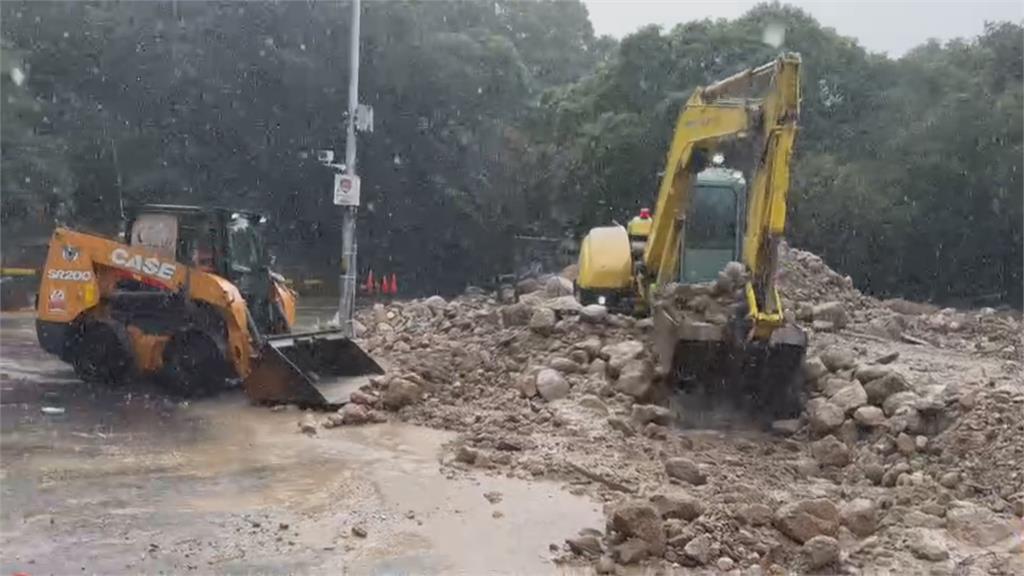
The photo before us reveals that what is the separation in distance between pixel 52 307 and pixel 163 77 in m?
14.6

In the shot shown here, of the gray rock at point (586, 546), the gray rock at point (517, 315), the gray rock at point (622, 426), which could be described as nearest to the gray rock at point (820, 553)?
the gray rock at point (586, 546)

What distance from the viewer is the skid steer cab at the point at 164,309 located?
1141 centimetres

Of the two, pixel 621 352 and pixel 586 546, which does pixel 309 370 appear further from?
pixel 586 546

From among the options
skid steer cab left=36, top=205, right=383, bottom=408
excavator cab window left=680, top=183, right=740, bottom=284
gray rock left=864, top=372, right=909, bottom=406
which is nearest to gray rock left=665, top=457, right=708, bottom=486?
gray rock left=864, top=372, right=909, bottom=406

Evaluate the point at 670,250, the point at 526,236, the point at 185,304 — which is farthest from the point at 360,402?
the point at 526,236

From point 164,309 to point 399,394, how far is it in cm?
324

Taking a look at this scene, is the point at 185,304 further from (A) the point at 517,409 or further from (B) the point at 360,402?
(A) the point at 517,409

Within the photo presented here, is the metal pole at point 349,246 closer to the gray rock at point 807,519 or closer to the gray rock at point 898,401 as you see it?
the gray rock at point 898,401

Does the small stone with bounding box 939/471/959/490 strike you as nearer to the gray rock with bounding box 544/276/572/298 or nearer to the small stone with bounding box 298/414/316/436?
the small stone with bounding box 298/414/316/436

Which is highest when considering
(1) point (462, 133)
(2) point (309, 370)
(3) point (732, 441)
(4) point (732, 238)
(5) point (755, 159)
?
(1) point (462, 133)

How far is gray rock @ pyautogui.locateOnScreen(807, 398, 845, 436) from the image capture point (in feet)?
30.0

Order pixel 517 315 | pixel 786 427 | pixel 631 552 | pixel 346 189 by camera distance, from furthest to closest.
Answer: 1. pixel 346 189
2. pixel 517 315
3. pixel 786 427
4. pixel 631 552

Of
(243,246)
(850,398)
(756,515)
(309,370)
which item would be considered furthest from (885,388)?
(243,246)

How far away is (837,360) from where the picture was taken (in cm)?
1033
